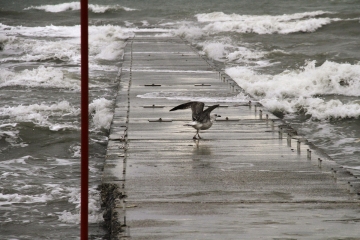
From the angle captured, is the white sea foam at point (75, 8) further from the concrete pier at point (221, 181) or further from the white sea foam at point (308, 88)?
the concrete pier at point (221, 181)

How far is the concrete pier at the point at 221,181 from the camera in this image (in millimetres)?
6648

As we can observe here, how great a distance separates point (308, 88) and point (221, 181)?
11.4m

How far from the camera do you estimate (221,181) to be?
825 centimetres

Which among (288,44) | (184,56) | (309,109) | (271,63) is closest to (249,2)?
(288,44)

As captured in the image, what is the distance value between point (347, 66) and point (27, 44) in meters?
15.3

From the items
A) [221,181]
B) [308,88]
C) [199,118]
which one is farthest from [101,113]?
[308,88]

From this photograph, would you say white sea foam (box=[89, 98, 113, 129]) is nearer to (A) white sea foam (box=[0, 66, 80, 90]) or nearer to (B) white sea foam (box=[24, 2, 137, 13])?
(A) white sea foam (box=[0, 66, 80, 90])

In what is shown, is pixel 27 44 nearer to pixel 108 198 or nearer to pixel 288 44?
pixel 288 44

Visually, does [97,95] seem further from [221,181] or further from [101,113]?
[221,181]

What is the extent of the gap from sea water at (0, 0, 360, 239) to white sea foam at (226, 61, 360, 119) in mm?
27

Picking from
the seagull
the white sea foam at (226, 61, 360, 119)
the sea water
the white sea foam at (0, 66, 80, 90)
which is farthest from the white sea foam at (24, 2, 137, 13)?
the seagull

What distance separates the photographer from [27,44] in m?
32.0

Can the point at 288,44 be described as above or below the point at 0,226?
above

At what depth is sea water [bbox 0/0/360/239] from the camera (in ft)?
30.2
